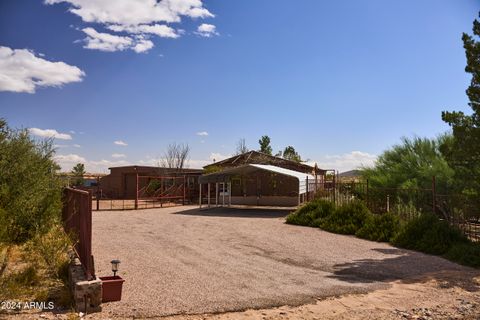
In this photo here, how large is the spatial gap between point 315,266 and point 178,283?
3.38 m

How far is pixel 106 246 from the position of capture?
37.4 ft

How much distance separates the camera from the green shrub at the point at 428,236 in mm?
11375

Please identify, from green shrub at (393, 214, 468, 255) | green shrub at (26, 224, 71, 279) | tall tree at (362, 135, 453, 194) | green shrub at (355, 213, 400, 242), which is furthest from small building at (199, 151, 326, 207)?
green shrub at (26, 224, 71, 279)

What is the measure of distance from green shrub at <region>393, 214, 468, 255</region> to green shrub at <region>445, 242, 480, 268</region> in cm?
41

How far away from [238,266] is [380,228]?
6303 mm

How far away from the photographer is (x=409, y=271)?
9.09 m

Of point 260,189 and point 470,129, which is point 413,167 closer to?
point 470,129

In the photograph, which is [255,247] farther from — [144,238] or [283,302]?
[283,302]

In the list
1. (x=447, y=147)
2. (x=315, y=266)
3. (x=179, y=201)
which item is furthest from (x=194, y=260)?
(x=179, y=201)

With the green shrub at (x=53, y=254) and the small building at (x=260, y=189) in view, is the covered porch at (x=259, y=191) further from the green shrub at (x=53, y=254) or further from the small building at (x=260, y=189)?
the green shrub at (x=53, y=254)

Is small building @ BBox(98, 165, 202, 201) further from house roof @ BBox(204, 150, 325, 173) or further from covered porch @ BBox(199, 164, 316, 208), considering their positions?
covered porch @ BBox(199, 164, 316, 208)

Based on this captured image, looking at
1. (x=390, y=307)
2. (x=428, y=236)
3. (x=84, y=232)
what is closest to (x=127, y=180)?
(x=428, y=236)

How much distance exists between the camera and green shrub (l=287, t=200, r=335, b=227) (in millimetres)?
16547

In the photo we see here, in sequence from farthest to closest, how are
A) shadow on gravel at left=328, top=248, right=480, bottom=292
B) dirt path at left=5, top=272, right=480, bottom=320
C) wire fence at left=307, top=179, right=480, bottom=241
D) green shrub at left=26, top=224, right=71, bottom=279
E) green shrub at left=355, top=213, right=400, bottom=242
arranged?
1. green shrub at left=355, top=213, right=400, bottom=242
2. wire fence at left=307, top=179, right=480, bottom=241
3. shadow on gravel at left=328, top=248, right=480, bottom=292
4. green shrub at left=26, top=224, right=71, bottom=279
5. dirt path at left=5, top=272, right=480, bottom=320
